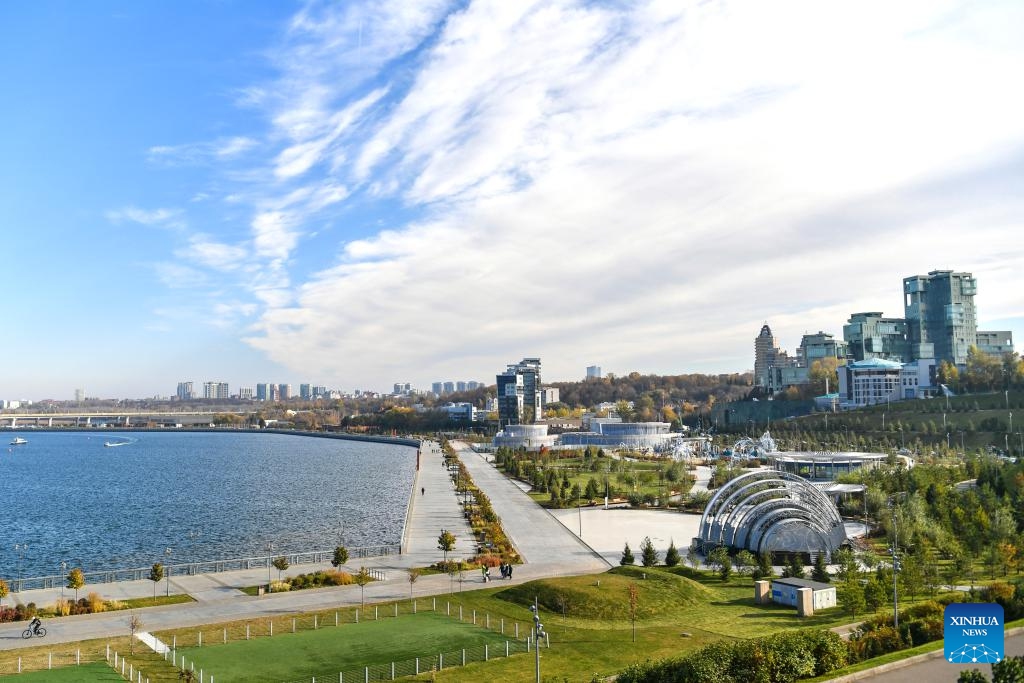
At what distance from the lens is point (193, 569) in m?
41.8

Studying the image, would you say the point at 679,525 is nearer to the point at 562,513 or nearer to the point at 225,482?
the point at 562,513

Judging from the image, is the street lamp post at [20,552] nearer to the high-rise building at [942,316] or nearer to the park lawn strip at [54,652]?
the park lawn strip at [54,652]

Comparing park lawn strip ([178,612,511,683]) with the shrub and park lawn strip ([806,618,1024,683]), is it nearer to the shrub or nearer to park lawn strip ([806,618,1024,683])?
the shrub

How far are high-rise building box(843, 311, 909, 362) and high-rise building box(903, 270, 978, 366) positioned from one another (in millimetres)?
2148

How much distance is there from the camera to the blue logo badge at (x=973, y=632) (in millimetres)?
13383

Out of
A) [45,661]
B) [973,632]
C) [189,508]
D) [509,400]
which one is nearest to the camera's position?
[973,632]

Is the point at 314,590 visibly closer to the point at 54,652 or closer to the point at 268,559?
the point at 268,559

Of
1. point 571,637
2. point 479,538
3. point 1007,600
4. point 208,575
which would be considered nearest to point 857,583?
point 1007,600

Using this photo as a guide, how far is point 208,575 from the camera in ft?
133

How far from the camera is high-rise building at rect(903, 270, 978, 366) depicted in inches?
6772

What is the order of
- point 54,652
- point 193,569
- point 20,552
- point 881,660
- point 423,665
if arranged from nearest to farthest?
point 881,660 → point 423,665 → point 54,652 → point 193,569 → point 20,552

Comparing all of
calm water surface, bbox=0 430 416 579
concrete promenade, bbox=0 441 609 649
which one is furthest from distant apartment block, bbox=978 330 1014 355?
concrete promenade, bbox=0 441 609 649

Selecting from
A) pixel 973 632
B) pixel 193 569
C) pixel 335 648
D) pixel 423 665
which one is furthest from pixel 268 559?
pixel 973 632

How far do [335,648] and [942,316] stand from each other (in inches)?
7186
